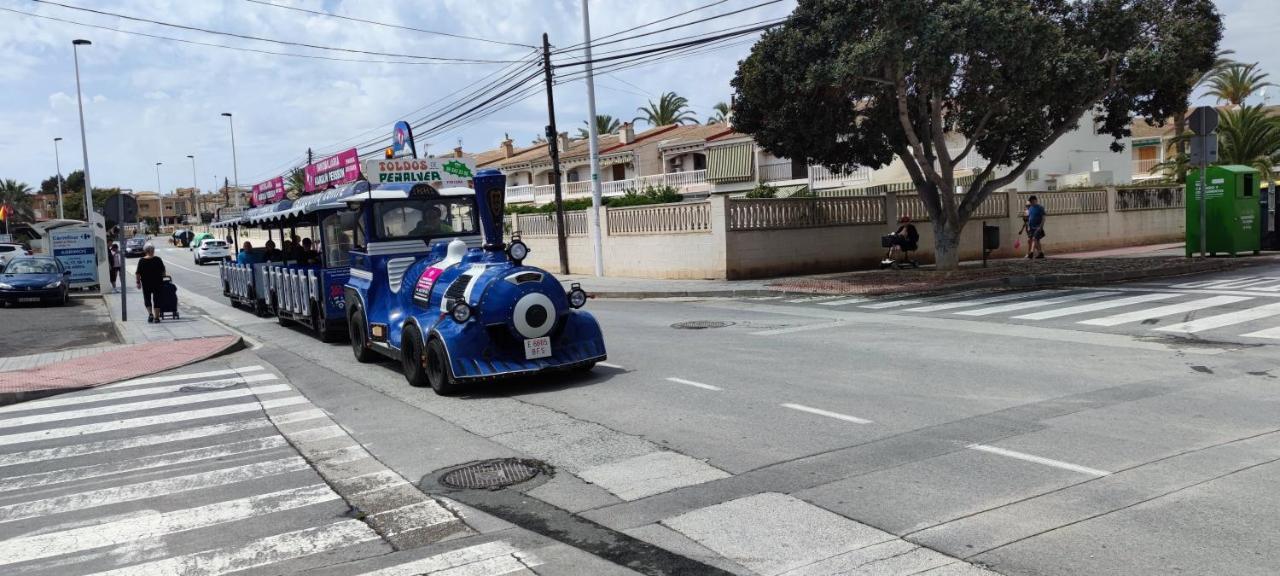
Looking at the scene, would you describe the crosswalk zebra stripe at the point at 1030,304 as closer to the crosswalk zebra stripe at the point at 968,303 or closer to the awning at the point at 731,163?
the crosswalk zebra stripe at the point at 968,303

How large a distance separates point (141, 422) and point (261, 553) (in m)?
5.15

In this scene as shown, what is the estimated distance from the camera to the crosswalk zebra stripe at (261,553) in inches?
197

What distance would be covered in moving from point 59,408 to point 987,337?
448 inches

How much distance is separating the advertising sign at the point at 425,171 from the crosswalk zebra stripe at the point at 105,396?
3204 millimetres

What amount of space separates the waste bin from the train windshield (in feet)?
61.0

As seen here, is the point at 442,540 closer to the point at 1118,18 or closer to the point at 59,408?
the point at 59,408

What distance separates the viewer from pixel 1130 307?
14984mm

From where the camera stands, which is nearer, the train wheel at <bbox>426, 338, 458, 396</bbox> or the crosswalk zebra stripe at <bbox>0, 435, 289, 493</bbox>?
the crosswalk zebra stripe at <bbox>0, 435, 289, 493</bbox>

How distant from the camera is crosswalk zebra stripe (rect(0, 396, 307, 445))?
904 cm

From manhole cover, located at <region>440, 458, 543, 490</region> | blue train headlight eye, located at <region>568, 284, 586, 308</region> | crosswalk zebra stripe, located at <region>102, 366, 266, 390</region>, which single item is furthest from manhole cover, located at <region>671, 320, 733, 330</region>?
manhole cover, located at <region>440, 458, 543, 490</region>

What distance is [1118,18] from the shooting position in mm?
19562

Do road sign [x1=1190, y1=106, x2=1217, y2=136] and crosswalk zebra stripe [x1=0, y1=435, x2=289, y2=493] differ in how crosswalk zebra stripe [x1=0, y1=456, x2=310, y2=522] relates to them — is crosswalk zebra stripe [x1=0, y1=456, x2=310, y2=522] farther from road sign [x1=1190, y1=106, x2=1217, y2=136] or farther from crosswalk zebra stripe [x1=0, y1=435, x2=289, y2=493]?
road sign [x1=1190, y1=106, x2=1217, y2=136]

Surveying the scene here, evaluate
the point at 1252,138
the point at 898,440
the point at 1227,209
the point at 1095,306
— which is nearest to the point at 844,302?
the point at 1095,306

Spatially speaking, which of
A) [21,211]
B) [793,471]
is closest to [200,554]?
[793,471]
